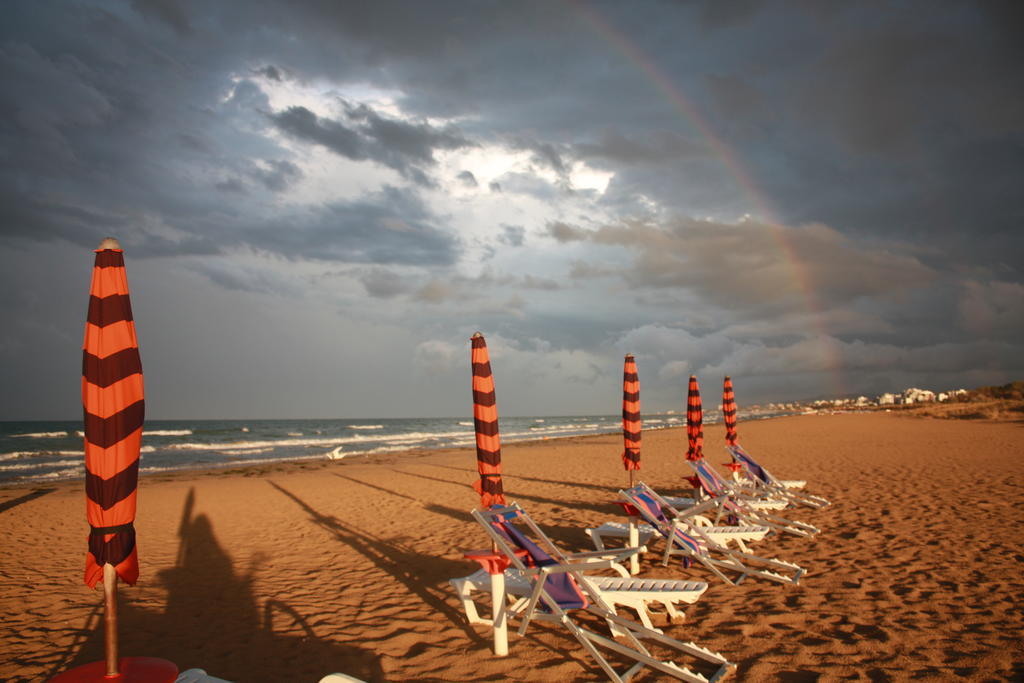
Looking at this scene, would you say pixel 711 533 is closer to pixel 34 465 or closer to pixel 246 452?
pixel 34 465

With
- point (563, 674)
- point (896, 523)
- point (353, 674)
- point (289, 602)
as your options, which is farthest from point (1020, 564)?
point (289, 602)

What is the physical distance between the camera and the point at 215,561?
7.31 meters

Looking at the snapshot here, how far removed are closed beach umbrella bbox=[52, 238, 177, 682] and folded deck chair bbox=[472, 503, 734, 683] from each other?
2163 mm

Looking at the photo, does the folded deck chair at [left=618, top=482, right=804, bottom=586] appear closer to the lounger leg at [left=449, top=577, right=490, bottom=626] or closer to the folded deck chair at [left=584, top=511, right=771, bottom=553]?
the folded deck chair at [left=584, top=511, right=771, bottom=553]

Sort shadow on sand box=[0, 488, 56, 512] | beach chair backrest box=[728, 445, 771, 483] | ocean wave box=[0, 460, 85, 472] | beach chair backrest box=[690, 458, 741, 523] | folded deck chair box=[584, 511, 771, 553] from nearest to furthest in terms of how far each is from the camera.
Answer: folded deck chair box=[584, 511, 771, 553]
beach chair backrest box=[690, 458, 741, 523]
beach chair backrest box=[728, 445, 771, 483]
shadow on sand box=[0, 488, 56, 512]
ocean wave box=[0, 460, 85, 472]

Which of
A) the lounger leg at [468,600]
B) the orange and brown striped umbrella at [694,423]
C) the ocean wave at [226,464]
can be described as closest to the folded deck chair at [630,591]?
the lounger leg at [468,600]

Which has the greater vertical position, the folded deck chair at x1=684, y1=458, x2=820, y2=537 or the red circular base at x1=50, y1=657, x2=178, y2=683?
the red circular base at x1=50, y1=657, x2=178, y2=683

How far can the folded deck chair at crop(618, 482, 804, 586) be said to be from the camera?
537 cm

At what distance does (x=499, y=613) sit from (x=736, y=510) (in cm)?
391

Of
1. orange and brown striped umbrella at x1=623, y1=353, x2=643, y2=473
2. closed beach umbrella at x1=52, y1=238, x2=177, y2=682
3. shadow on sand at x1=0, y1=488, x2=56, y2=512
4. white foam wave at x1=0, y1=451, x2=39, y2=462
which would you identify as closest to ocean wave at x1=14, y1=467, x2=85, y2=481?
shadow on sand at x1=0, y1=488, x2=56, y2=512

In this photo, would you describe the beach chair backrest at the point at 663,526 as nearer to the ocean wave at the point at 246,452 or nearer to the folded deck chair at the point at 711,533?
the folded deck chair at the point at 711,533

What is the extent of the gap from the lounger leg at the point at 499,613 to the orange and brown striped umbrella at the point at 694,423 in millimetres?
5974

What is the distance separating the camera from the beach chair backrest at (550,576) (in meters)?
3.88

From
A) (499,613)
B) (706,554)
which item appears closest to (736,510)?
(706,554)
